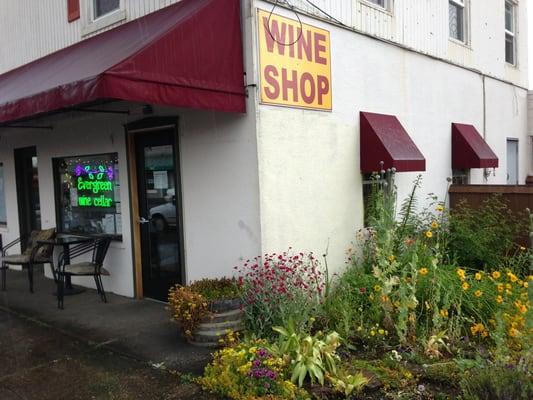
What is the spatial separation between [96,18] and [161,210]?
3.08 m

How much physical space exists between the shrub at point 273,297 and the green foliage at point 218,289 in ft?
0.35

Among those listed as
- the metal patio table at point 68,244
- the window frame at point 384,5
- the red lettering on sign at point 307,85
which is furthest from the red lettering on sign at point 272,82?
the metal patio table at point 68,244

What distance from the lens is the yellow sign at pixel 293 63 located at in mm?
5227

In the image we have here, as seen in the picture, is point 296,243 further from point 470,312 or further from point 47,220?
point 47,220

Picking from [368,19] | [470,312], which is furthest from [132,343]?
[368,19]

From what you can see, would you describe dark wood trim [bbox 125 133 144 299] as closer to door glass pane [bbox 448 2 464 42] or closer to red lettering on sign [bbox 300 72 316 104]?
red lettering on sign [bbox 300 72 316 104]

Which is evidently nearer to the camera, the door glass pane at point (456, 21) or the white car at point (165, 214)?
the white car at point (165, 214)

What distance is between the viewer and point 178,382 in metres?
4.11

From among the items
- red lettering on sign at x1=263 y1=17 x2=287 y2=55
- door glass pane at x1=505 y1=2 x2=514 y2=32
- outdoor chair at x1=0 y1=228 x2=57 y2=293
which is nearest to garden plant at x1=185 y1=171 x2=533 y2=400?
red lettering on sign at x1=263 y1=17 x2=287 y2=55

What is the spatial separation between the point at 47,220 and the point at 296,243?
15.5ft

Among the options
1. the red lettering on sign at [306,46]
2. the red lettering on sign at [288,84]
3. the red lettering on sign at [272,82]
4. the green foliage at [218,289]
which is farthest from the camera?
the red lettering on sign at [306,46]

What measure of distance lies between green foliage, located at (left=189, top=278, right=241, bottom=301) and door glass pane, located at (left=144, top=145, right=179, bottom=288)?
3.45 ft

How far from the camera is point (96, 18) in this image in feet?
23.5

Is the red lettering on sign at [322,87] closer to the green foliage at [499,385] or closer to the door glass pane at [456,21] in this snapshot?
Answer: the green foliage at [499,385]
